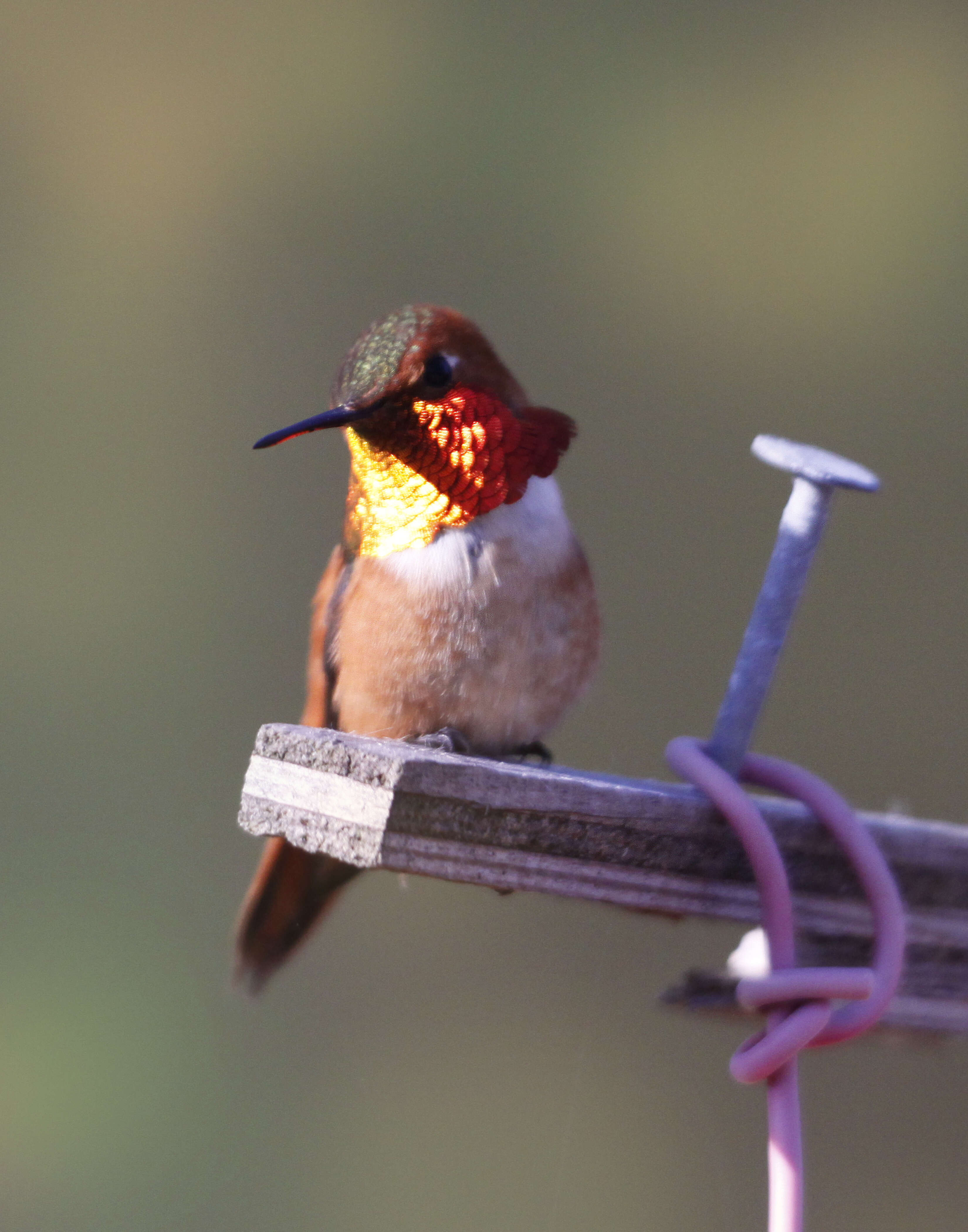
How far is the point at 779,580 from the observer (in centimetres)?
61

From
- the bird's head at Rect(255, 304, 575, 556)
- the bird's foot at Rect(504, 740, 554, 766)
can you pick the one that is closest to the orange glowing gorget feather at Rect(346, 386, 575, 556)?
the bird's head at Rect(255, 304, 575, 556)

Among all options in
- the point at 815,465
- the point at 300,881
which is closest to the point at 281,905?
the point at 300,881

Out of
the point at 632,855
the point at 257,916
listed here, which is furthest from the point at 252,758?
the point at 257,916

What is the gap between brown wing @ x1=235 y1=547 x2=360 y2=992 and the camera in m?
0.76

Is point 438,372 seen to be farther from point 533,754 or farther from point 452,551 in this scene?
point 533,754

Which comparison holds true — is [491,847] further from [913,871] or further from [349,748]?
[913,871]

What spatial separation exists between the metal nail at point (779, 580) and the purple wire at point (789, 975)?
0.02 m

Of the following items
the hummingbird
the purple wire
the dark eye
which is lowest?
the purple wire

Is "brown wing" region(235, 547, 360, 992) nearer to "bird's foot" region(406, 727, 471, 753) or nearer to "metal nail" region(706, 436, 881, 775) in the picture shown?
"bird's foot" region(406, 727, 471, 753)

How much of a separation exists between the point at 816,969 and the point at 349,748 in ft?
0.70

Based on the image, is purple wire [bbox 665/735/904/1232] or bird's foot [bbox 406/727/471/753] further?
bird's foot [bbox 406/727/471/753]

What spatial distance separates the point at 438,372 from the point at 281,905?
1.10 ft

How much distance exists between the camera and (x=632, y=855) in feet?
1.90

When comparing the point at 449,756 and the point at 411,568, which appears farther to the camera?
the point at 411,568
